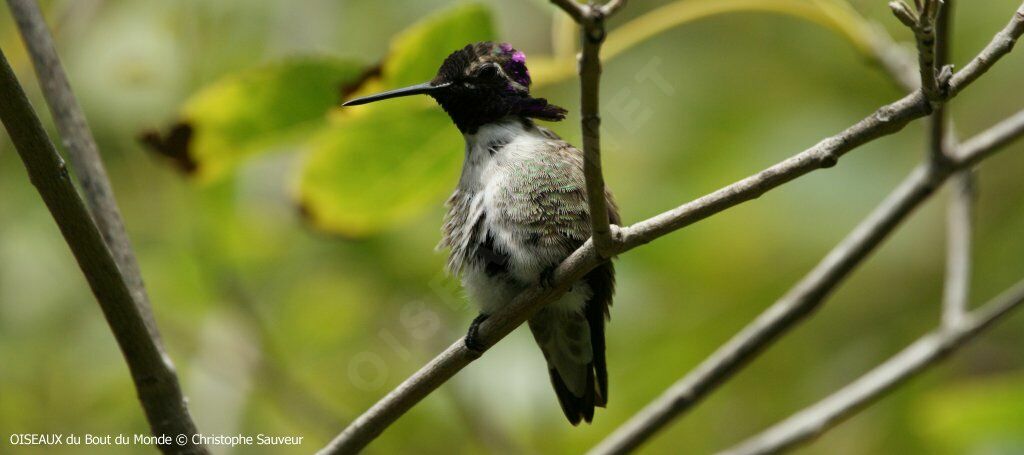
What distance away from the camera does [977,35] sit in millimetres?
5441

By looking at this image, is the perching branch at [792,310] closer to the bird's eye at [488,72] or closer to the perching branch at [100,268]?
the bird's eye at [488,72]

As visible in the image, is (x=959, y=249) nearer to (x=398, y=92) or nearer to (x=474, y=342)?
(x=474, y=342)

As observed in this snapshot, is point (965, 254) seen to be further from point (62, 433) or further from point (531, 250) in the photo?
point (62, 433)

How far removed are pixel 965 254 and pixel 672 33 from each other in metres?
2.83

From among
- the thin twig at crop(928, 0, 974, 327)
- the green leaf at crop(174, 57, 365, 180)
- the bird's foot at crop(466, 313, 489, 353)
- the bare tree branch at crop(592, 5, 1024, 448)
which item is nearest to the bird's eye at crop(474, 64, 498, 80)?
the green leaf at crop(174, 57, 365, 180)

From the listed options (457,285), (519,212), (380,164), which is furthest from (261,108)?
(457,285)

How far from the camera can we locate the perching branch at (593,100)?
2.06 m

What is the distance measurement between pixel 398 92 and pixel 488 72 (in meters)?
0.70

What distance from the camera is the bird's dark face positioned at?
146 inches

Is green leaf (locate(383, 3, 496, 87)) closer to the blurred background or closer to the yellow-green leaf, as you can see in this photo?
the blurred background

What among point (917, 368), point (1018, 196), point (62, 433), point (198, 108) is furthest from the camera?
point (1018, 196)

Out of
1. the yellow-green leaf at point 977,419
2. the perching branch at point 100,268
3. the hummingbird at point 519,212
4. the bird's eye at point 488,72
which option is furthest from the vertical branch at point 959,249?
the perching branch at point 100,268

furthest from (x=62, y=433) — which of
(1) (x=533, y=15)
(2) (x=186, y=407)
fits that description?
(1) (x=533, y=15)

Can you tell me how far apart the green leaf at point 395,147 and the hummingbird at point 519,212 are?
91 millimetres
